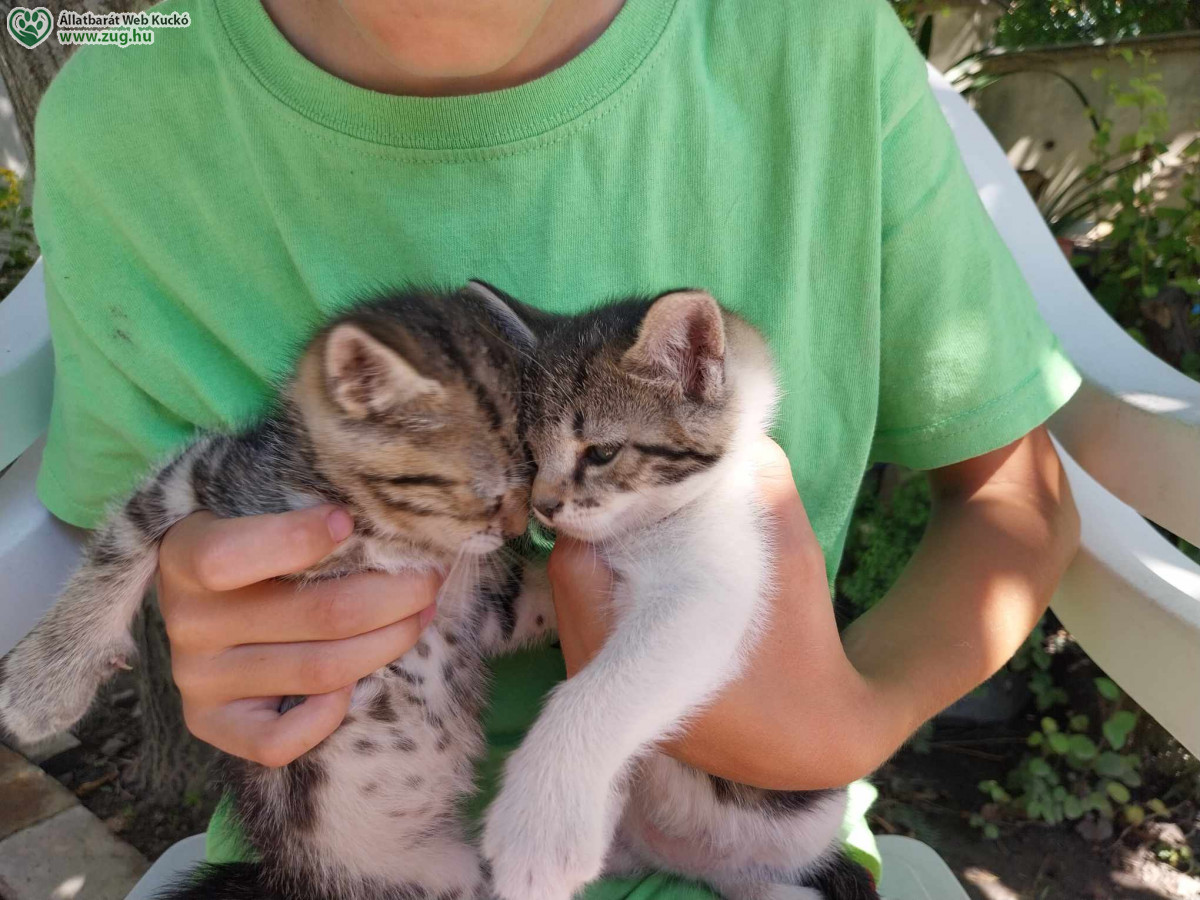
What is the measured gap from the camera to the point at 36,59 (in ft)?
7.07

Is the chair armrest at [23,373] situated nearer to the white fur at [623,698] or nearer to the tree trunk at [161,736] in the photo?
the tree trunk at [161,736]

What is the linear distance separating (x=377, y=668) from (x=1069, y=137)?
168 inches

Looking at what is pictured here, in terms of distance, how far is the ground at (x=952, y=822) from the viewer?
2592 mm

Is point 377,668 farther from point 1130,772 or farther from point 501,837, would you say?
point 1130,772

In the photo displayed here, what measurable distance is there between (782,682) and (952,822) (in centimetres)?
201

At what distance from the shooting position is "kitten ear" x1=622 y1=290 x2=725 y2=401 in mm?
1093

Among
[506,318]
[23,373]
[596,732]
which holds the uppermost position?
[506,318]

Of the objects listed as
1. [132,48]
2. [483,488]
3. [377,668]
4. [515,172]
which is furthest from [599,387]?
[132,48]

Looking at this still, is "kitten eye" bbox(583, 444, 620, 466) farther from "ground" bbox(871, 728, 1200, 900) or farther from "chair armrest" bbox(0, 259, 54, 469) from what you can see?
"ground" bbox(871, 728, 1200, 900)

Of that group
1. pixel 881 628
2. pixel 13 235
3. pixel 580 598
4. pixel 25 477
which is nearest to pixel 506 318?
pixel 580 598

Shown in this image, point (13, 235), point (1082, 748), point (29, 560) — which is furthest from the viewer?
point (13, 235)

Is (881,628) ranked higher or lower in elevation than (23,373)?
lower

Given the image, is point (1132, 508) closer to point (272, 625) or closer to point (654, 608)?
point (654, 608)

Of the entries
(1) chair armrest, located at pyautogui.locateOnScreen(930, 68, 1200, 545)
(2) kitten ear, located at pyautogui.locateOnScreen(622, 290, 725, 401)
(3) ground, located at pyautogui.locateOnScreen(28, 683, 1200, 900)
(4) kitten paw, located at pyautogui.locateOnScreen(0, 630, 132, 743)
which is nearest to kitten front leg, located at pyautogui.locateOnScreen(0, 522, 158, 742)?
(4) kitten paw, located at pyautogui.locateOnScreen(0, 630, 132, 743)
